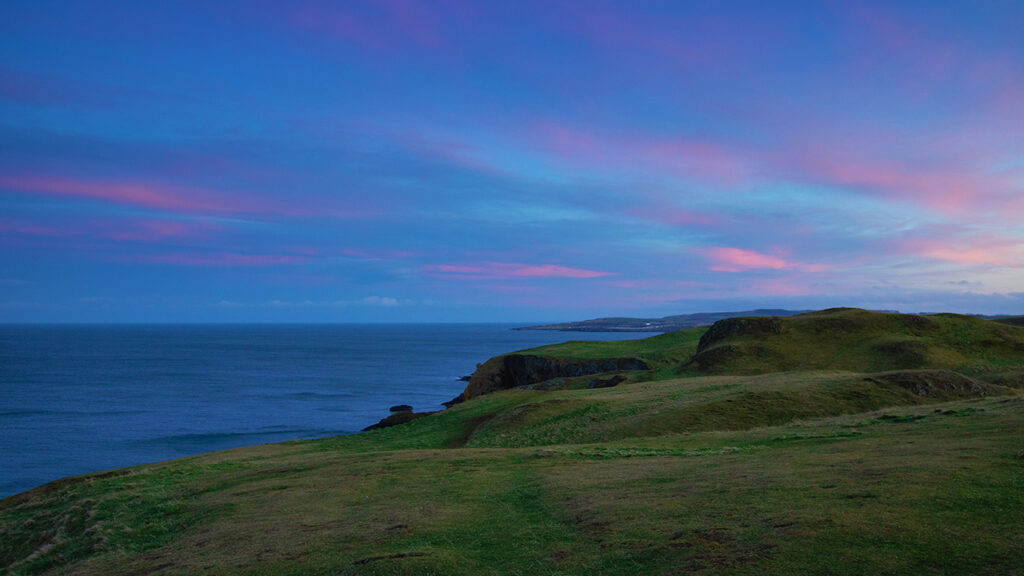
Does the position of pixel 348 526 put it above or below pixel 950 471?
below

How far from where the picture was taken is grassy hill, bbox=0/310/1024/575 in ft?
36.4

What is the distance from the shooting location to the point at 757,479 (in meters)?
16.2

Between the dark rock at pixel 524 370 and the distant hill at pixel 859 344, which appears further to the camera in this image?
the dark rock at pixel 524 370

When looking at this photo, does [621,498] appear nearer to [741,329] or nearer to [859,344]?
[859,344]

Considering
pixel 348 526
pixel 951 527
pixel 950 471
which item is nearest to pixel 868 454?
pixel 950 471

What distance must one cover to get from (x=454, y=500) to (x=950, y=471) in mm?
13178

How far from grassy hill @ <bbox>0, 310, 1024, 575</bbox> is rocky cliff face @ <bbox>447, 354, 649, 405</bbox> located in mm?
40252

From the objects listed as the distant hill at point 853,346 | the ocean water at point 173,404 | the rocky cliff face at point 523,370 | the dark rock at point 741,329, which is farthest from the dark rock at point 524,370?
the dark rock at point 741,329

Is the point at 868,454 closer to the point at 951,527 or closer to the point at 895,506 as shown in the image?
the point at 895,506

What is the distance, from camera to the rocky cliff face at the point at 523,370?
268 ft

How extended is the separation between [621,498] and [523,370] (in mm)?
67772

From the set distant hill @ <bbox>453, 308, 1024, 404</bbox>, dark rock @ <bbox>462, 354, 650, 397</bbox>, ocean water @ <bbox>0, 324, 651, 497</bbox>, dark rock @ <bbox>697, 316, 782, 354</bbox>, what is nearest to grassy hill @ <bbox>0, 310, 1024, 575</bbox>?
distant hill @ <bbox>453, 308, 1024, 404</bbox>

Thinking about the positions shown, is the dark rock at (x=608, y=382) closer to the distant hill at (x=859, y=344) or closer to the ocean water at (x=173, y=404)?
the distant hill at (x=859, y=344)

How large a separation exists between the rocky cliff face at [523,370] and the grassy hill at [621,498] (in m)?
40.3
